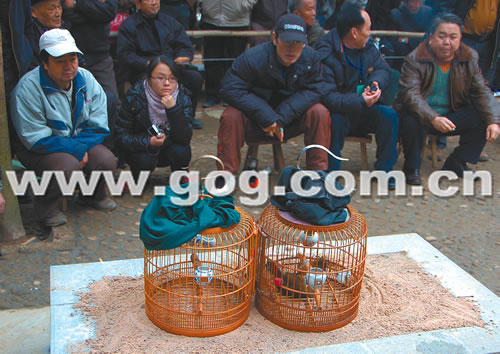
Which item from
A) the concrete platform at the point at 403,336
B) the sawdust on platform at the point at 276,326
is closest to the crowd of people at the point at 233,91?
the concrete platform at the point at 403,336

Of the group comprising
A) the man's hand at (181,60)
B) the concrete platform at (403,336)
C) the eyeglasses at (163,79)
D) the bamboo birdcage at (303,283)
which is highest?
the man's hand at (181,60)

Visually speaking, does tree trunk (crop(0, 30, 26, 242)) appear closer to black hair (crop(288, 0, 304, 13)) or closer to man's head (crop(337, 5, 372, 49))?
man's head (crop(337, 5, 372, 49))

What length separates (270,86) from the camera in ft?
17.3

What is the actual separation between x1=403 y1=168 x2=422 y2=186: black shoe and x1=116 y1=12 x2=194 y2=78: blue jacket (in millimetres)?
2826

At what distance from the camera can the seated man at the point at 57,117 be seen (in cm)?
418

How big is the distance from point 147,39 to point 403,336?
4.26 meters

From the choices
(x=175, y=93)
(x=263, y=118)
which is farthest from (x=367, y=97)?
(x=175, y=93)

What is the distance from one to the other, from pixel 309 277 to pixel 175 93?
252cm

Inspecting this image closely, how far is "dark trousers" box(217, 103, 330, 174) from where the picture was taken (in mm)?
5215

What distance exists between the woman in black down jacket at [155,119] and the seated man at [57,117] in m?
0.36

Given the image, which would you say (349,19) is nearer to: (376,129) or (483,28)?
(376,129)

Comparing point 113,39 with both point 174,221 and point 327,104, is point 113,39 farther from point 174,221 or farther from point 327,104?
point 174,221

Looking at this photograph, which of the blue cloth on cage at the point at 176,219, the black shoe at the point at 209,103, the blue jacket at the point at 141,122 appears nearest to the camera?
the blue cloth on cage at the point at 176,219

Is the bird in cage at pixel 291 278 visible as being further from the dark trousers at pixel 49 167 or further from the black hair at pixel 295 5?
the black hair at pixel 295 5
